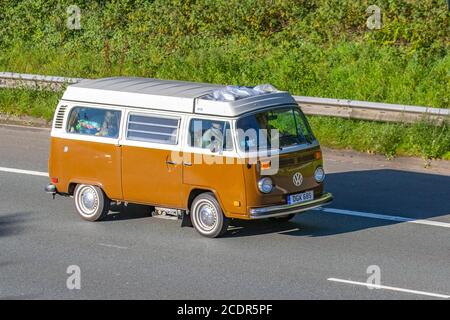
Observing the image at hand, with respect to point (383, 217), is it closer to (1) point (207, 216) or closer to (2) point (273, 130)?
(2) point (273, 130)

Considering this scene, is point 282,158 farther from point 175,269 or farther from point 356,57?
point 356,57

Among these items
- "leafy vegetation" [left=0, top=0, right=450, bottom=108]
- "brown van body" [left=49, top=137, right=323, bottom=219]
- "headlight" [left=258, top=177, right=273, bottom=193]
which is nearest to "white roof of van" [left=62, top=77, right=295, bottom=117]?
"brown van body" [left=49, top=137, right=323, bottom=219]

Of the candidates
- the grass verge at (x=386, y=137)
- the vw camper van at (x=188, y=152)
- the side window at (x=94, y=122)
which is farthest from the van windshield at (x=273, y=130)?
the grass verge at (x=386, y=137)

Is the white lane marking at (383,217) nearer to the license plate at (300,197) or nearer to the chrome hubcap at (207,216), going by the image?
the license plate at (300,197)

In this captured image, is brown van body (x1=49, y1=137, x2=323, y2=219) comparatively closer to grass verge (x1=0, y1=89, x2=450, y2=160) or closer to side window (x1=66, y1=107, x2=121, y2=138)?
side window (x1=66, y1=107, x2=121, y2=138)

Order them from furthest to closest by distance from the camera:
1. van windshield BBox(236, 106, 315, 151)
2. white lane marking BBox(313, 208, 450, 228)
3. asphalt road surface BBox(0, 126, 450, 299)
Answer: white lane marking BBox(313, 208, 450, 228), van windshield BBox(236, 106, 315, 151), asphalt road surface BBox(0, 126, 450, 299)

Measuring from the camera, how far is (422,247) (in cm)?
1412

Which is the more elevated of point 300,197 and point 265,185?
point 265,185

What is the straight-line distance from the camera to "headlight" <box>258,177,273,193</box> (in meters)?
14.0

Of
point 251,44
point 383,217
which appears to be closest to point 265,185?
point 383,217

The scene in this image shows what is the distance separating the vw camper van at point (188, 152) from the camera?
46.2 feet

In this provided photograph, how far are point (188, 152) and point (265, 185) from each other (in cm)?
119

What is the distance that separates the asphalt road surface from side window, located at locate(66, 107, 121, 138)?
1.37 m

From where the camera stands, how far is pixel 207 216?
47.4ft
